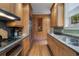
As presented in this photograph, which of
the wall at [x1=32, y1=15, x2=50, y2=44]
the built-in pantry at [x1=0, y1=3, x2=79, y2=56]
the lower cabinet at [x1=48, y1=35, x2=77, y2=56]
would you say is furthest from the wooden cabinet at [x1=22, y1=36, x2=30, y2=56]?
the lower cabinet at [x1=48, y1=35, x2=77, y2=56]

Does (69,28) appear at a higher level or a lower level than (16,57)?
higher

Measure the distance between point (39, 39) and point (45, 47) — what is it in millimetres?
511

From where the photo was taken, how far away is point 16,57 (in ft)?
5.62

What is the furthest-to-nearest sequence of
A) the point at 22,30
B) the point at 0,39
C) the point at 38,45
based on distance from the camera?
the point at 22,30 → the point at 38,45 → the point at 0,39

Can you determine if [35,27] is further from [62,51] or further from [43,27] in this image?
[62,51]

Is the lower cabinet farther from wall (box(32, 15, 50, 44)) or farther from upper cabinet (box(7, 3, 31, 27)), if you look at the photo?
upper cabinet (box(7, 3, 31, 27))

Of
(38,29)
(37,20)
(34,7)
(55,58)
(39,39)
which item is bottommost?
(55,58)

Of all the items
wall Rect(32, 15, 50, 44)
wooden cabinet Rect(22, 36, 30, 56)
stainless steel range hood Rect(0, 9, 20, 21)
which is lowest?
wooden cabinet Rect(22, 36, 30, 56)

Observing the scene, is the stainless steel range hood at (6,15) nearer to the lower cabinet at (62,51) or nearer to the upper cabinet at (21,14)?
the upper cabinet at (21,14)

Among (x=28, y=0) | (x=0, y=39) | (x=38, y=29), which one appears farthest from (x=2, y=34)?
(x=28, y=0)

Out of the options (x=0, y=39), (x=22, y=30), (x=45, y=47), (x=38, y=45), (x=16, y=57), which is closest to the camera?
(x=16, y=57)

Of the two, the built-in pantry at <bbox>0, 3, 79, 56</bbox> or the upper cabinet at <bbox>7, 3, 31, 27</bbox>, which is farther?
the upper cabinet at <bbox>7, 3, 31, 27</bbox>

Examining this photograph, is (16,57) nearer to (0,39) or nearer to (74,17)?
(0,39)

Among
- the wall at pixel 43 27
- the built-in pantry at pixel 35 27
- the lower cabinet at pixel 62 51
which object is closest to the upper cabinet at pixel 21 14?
the built-in pantry at pixel 35 27
